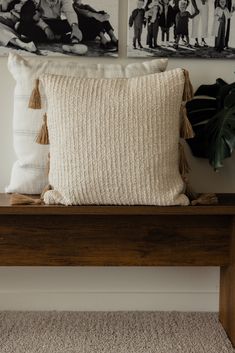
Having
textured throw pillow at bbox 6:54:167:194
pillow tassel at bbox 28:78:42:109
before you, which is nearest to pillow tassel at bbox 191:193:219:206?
textured throw pillow at bbox 6:54:167:194

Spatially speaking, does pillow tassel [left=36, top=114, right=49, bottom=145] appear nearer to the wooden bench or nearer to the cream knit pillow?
the cream knit pillow

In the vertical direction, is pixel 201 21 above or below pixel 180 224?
above

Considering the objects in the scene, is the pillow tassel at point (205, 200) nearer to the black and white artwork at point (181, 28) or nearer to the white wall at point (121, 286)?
the white wall at point (121, 286)

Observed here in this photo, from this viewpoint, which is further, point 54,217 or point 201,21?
point 201,21

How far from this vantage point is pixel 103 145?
146 centimetres

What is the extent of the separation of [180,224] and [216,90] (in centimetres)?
52

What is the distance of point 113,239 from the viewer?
5.23ft

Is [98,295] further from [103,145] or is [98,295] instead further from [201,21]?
[201,21]

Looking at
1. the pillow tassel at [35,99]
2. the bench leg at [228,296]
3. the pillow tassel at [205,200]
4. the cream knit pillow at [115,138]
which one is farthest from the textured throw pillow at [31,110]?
the bench leg at [228,296]

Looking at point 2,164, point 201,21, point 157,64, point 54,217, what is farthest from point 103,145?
point 201,21

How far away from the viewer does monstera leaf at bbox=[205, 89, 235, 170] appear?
1570 millimetres

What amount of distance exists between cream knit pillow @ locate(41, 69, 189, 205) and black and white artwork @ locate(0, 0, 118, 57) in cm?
33

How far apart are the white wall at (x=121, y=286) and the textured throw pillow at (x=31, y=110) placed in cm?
22

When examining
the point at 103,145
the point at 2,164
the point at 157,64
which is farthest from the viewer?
the point at 2,164
